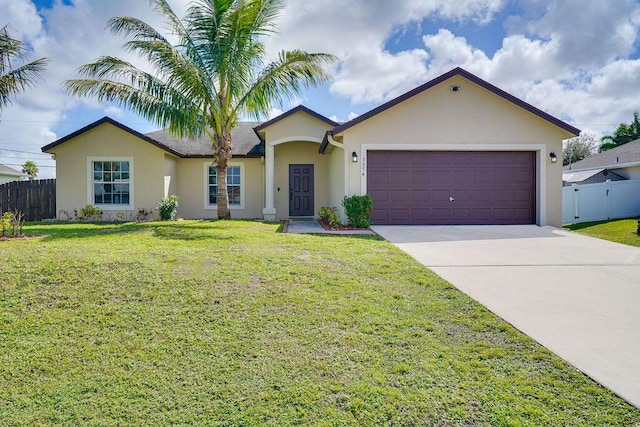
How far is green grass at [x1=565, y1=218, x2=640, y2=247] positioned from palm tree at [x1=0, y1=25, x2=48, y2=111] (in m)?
20.2

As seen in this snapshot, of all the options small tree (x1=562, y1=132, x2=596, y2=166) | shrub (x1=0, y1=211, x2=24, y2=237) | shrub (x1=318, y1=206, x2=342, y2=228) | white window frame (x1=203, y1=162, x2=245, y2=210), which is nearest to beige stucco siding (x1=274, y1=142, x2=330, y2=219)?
white window frame (x1=203, y1=162, x2=245, y2=210)

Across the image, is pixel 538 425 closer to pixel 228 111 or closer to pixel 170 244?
pixel 170 244

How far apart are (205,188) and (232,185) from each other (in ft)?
3.82

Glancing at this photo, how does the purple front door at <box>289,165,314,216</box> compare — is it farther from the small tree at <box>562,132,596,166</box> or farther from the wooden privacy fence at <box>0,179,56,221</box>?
the small tree at <box>562,132,596,166</box>

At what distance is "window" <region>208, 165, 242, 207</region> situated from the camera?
54.9ft

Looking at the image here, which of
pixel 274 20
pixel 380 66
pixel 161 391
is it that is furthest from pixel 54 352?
pixel 380 66

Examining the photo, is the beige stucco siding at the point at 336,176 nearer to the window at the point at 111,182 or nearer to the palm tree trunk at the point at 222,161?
the palm tree trunk at the point at 222,161

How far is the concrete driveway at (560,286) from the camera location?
3.45 meters

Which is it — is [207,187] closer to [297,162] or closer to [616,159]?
[297,162]

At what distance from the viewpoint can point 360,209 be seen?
460 inches

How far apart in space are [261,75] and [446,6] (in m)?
6.39

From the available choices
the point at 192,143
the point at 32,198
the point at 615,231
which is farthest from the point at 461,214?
the point at 32,198

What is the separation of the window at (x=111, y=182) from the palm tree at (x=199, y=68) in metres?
3.66

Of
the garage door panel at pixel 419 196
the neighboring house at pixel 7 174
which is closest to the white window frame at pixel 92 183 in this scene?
the garage door panel at pixel 419 196
